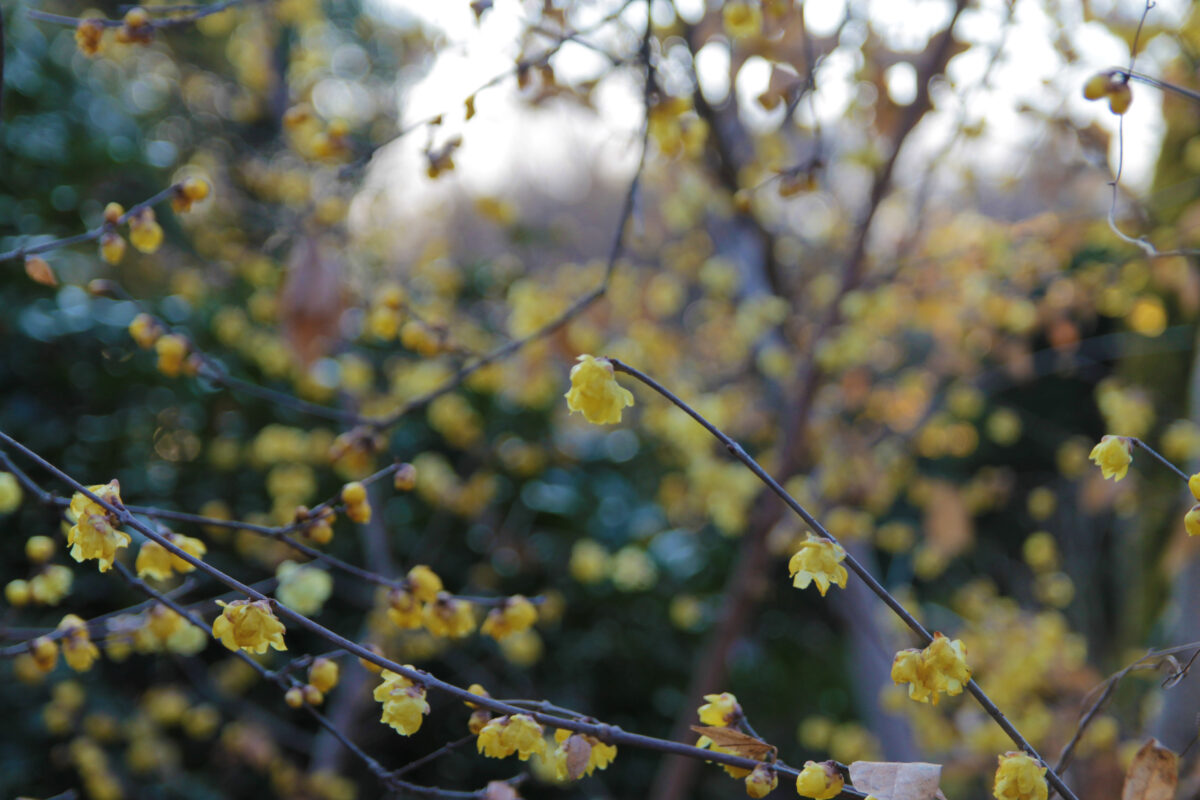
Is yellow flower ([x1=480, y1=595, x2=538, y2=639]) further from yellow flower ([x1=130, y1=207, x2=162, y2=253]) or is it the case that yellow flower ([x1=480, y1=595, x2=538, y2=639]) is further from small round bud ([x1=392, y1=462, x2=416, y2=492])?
yellow flower ([x1=130, y1=207, x2=162, y2=253])

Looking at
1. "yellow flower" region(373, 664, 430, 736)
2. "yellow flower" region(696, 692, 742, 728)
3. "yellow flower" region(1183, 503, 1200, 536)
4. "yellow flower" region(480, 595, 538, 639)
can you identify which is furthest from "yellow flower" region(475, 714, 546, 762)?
"yellow flower" region(1183, 503, 1200, 536)

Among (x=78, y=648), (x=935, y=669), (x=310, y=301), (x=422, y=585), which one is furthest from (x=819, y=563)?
(x=310, y=301)

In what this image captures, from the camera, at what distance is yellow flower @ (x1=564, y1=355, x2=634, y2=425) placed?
2.66 feet

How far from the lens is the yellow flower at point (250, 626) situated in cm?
74

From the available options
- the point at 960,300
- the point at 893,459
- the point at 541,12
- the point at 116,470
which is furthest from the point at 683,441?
the point at 116,470

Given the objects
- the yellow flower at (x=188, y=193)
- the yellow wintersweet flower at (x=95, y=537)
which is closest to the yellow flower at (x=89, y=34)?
the yellow flower at (x=188, y=193)

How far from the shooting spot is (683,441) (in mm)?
2500

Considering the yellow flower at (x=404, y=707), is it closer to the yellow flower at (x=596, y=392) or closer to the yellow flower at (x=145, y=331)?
the yellow flower at (x=596, y=392)

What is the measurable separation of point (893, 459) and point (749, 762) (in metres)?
2.04

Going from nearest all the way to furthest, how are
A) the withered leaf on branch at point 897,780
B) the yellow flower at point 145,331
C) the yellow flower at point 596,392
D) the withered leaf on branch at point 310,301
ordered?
the withered leaf on branch at point 897,780
the yellow flower at point 596,392
the yellow flower at point 145,331
the withered leaf on branch at point 310,301

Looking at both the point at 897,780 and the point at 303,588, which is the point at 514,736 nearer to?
the point at 897,780

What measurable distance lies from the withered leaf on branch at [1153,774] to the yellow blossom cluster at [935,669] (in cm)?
21

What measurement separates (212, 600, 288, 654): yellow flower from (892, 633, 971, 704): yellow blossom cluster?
22.2 inches

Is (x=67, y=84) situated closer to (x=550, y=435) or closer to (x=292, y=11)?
(x=292, y=11)
